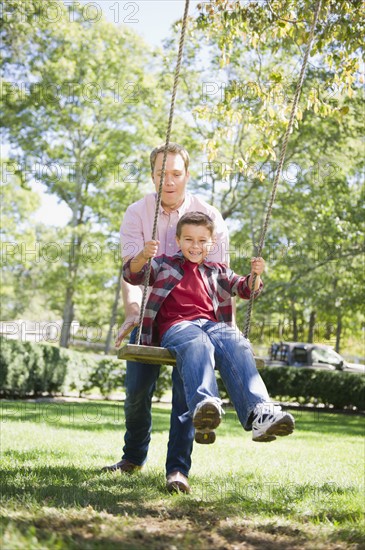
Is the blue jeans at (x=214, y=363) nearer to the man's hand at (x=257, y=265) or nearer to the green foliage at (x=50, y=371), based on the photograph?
the man's hand at (x=257, y=265)

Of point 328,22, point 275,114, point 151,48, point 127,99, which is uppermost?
point 151,48

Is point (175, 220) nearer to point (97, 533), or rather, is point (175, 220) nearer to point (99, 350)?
point (97, 533)

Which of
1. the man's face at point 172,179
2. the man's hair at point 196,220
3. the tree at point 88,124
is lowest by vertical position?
the man's hair at point 196,220

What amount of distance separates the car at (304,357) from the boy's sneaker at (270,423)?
78.5ft

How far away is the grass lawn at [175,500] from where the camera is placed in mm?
2887

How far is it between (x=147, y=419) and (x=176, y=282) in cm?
106

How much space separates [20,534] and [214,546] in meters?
0.78

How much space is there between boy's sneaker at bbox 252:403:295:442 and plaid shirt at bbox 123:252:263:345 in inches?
Answer: 35.0

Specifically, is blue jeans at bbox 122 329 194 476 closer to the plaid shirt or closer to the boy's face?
the plaid shirt

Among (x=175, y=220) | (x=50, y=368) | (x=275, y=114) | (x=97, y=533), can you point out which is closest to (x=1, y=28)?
(x=50, y=368)

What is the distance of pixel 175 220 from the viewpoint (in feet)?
15.2

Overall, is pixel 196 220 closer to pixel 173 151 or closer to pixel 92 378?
pixel 173 151

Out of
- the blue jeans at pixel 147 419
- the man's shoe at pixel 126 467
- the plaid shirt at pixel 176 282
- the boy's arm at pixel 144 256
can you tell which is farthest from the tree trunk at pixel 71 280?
the boy's arm at pixel 144 256

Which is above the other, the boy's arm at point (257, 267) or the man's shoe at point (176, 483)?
the boy's arm at point (257, 267)
